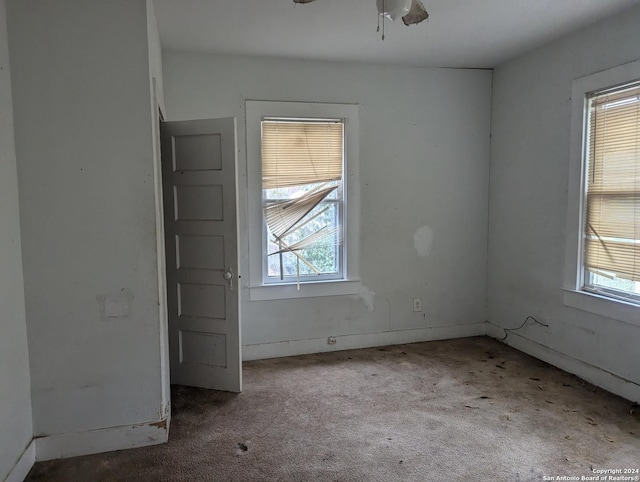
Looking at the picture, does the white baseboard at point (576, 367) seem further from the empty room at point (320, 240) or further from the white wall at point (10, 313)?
the white wall at point (10, 313)

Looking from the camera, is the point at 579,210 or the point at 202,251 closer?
the point at 202,251

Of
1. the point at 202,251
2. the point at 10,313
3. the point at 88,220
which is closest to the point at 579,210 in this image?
the point at 202,251

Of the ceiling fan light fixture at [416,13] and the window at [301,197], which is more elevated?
the ceiling fan light fixture at [416,13]

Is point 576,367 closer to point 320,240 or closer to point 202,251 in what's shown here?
point 320,240

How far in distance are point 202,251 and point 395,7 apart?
2066 mm

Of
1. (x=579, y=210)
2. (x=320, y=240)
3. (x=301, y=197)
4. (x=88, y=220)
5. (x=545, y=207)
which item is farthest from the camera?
(x=320, y=240)

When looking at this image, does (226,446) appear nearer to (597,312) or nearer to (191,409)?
(191,409)

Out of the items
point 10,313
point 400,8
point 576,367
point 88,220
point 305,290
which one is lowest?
point 576,367

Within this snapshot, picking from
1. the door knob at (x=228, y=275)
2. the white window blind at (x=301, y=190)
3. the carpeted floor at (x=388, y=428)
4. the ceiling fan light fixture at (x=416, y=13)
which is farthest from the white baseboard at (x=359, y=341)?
the ceiling fan light fixture at (x=416, y=13)

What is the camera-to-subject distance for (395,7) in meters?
1.98

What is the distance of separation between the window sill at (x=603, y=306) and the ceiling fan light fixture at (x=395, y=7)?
8.32 ft

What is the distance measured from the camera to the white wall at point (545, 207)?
3111mm

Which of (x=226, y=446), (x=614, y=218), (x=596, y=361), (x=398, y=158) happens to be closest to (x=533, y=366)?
(x=596, y=361)

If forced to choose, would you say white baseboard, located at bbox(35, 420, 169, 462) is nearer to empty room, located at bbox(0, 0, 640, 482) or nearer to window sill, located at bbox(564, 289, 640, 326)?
empty room, located at bbox(0, 0, 640, 482)
